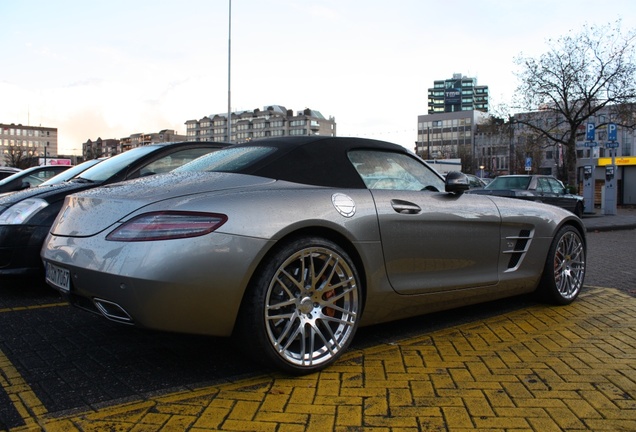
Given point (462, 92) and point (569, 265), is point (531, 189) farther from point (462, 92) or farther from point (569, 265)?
point (462, 92)

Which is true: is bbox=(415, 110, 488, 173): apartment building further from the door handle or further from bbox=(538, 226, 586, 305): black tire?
the door handle

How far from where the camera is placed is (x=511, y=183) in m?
15.3

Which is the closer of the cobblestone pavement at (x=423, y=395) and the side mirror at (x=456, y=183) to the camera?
the cobblestone pavement at (x=423, y=395)

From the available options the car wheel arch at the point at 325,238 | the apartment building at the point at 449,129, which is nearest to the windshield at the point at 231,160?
the car wheel arch at the point at 325,238

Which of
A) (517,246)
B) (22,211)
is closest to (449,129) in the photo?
(517,246)

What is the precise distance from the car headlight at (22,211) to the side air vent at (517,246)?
3.92 meters

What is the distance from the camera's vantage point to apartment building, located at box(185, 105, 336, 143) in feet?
514

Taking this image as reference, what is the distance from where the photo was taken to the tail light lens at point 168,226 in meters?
2.57

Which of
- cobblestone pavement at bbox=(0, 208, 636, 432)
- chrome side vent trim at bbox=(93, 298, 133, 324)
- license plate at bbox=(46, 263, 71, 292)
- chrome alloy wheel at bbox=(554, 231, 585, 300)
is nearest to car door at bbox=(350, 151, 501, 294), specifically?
cobblestone pavement at bbox=(0, 208, 636, 432)

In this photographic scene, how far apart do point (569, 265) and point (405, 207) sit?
215 cm

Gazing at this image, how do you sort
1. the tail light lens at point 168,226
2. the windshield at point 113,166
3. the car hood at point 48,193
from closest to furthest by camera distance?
the tail light lens at point 168,226 < the car hood at point 48,193 < the windshield at point 113,166

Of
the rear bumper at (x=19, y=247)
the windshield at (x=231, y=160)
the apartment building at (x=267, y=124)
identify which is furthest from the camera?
the apartment building at (x=267, y=124)

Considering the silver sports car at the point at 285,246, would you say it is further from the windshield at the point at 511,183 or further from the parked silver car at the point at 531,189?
the windshield at the point at 511,183

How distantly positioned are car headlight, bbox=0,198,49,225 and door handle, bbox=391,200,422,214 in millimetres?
3201
